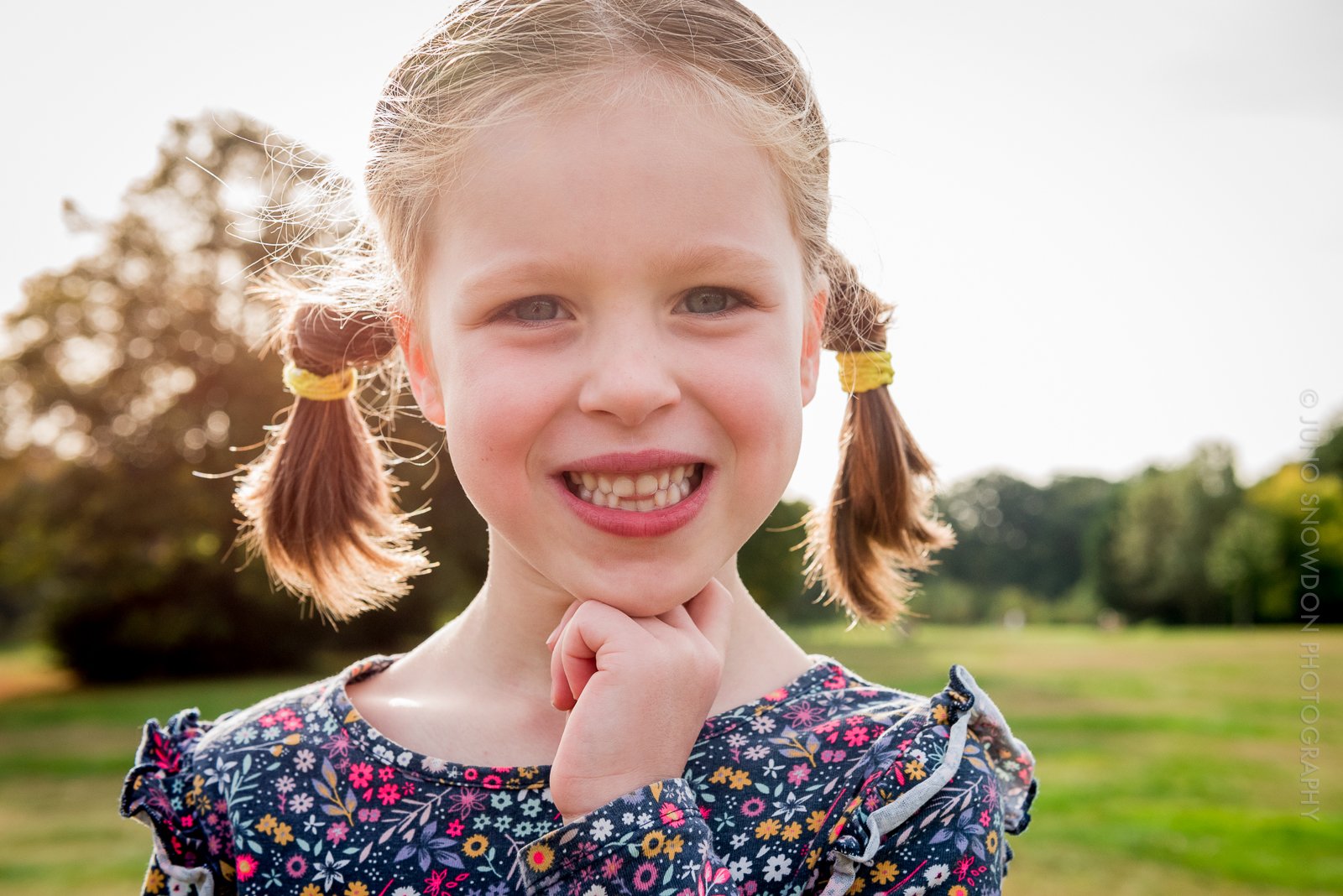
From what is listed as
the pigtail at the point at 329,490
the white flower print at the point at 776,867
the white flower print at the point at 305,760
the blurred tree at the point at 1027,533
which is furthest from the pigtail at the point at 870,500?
the blurred tree at the point at 1027,533

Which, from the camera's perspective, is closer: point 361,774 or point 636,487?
point 636,487

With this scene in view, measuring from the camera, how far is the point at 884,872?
166cm

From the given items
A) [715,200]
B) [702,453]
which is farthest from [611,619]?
[715,200]

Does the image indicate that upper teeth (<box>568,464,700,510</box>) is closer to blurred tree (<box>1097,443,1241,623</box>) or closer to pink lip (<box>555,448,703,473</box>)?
pink lip (<box>555,448,703,473</box>)

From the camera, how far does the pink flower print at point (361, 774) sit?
1.85 m

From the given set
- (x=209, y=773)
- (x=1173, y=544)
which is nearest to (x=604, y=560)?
(x=209, y=773)

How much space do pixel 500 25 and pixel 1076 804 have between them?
411 inches

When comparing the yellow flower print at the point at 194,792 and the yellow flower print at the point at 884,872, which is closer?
the yellow flower print at the point at 884,872

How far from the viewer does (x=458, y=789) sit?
71.1 inches

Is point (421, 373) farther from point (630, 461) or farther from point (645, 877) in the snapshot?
point (645, 877)

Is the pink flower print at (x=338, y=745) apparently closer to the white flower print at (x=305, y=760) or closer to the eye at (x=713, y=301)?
the white flower print at (x=305, y=760)

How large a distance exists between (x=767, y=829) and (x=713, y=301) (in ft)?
2.75

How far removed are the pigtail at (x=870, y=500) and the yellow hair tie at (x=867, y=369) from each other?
0.02 metres

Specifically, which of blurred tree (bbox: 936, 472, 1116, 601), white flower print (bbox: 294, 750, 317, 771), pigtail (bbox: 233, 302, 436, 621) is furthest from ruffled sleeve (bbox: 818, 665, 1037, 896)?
blurred tree (bbox: 936, 472, 1116, 601)
